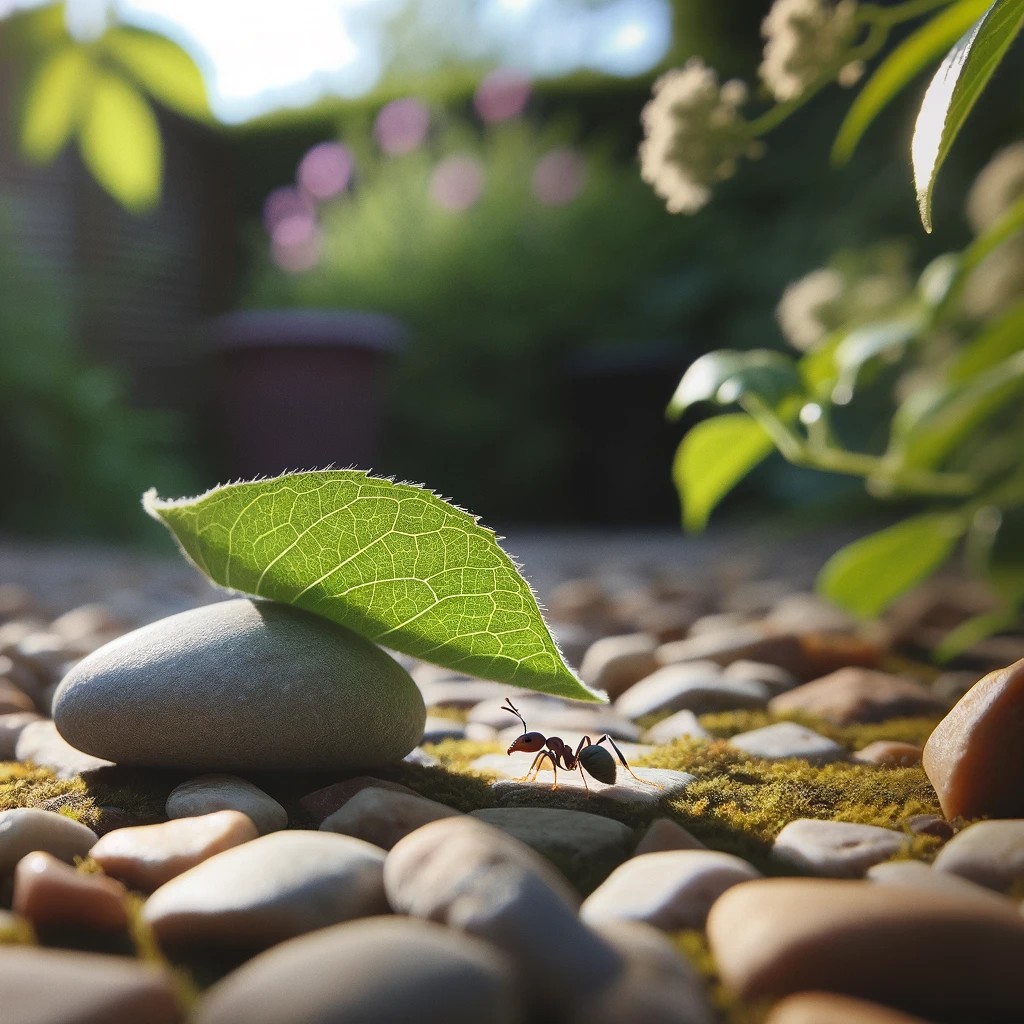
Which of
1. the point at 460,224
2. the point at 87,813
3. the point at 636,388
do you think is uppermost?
the point at 460,224

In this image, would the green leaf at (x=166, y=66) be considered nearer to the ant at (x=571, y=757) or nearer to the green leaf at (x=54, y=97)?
the green leaf at (x=54, y=97)

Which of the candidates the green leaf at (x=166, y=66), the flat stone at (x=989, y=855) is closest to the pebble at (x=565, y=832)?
the flat stone at (x=989, y=855)

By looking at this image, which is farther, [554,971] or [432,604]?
[432,604]

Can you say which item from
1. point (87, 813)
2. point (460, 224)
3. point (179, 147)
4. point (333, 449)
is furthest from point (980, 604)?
point (179, 147)

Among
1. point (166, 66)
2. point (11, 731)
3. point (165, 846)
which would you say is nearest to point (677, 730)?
point (165, 846)

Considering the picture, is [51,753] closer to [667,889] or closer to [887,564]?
[667,889]

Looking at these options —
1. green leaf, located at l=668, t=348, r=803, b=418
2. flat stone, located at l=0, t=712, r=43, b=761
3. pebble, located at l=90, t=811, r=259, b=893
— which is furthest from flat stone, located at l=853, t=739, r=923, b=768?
flat stone, located at l=0, t=712, r=43, b=761

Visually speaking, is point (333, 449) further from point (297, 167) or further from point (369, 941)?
point (369, 941)
